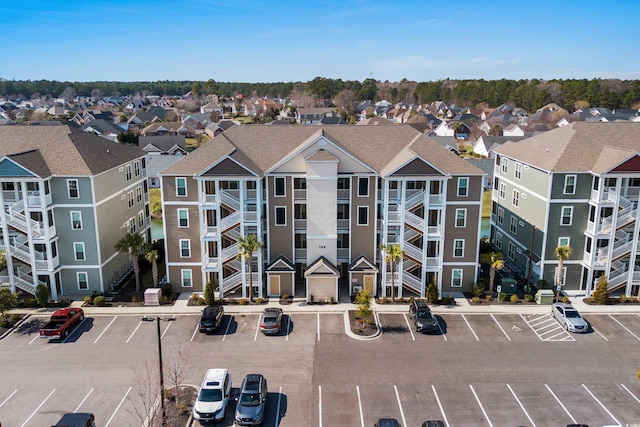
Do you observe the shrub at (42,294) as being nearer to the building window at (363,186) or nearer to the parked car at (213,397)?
the parked car at (213,397)

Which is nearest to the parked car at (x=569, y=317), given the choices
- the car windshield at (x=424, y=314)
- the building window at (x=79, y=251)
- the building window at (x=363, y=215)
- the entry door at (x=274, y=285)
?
the car windshield at (x=424, y=314)

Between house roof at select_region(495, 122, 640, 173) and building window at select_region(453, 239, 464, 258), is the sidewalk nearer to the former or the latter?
building window at select_region(453, 239, 464, 258)

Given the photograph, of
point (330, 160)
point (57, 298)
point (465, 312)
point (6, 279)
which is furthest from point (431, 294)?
point (6, 279)

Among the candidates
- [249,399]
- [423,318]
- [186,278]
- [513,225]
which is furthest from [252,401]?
[513,225]

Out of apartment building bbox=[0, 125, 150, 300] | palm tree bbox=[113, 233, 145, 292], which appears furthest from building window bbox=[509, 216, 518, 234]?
apartment building bbox=[0, 125, 150, 300]

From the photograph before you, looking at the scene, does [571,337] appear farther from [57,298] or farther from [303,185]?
[57,298]
